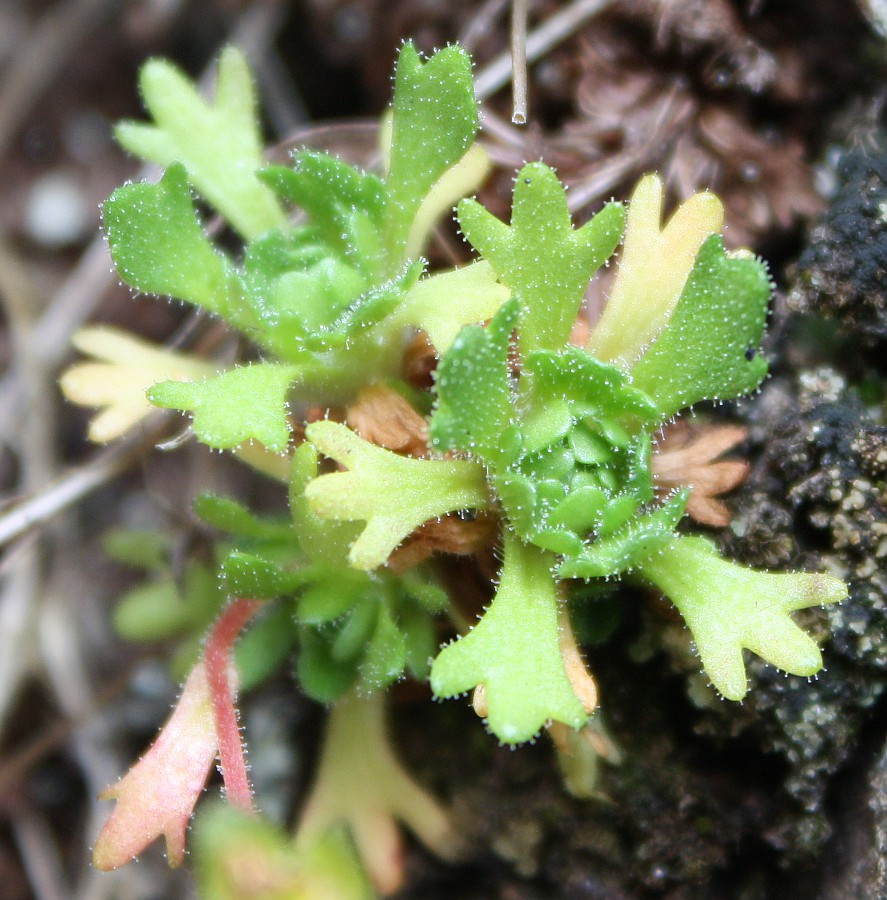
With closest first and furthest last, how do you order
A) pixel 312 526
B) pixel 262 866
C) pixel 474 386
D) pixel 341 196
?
1. pixel 262 866
2. pixel 474 386
3. pixel 312 526
4. pixel 341 196

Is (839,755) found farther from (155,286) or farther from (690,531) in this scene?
(155,286)

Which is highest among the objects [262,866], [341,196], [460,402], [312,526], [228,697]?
[341,196]

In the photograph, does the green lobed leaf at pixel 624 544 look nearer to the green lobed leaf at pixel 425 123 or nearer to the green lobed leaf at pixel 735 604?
the green lobed leaf at pixel 735 604

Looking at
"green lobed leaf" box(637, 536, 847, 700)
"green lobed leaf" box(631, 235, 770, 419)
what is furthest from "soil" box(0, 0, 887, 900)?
"green lobed leaf" box(631, 235, 770, 419)

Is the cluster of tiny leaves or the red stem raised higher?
the cluster of tiny leaves

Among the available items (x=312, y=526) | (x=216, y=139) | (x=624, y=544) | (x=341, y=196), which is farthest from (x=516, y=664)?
(x=216, y=139)

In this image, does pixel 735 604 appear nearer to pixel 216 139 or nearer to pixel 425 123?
pixel 425 123

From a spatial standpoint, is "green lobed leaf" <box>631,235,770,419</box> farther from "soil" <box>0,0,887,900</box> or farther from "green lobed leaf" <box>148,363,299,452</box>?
"green lobed leaf" <box>148,363,299,452</box>
